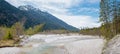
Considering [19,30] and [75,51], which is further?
[19,30]

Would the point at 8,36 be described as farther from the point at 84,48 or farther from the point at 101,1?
the point at 84,48

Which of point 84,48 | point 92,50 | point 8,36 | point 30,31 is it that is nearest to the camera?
point 92,50

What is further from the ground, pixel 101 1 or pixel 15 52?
pixel 101 1

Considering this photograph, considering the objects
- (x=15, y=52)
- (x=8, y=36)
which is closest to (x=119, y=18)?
(x=15, y=52)

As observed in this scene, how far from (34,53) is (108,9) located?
17450 millimetres

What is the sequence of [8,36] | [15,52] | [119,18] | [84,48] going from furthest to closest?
1. [8,36]
2. [119,18]
3. [15,52]
4. [84,48]

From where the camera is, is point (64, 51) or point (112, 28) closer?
point (64, 51)

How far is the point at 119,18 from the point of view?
4934cm

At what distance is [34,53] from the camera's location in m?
37.7

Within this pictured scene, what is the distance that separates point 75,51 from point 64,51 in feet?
8.40

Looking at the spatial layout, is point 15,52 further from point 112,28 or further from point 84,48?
point 112,28

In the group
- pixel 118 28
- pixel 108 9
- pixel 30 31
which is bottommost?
pixel 30 31

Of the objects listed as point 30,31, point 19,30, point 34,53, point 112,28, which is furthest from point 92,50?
point 30,31

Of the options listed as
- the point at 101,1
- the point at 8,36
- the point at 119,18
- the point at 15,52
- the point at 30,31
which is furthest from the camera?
the point at 30,31
